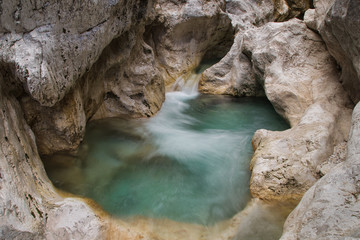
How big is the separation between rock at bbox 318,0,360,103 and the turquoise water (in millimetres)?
1789

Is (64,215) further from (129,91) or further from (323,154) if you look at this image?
(129,91)

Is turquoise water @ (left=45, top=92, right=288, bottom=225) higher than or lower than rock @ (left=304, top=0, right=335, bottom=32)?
lower

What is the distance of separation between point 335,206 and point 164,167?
2.61 meters

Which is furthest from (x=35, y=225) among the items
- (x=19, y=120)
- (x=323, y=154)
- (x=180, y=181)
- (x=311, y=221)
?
(x=323, y=154)

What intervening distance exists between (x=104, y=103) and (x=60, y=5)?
2.86 metres

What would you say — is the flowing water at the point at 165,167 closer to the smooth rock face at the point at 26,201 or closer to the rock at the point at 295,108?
the rock at the point at 295,108

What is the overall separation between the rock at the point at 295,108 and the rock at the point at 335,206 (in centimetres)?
95

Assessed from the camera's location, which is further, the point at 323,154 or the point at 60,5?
the point at 323,154

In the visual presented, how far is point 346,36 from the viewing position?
11.6ft

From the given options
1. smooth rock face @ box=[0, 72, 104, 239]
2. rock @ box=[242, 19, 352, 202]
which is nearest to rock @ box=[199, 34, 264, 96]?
rock @ box=[242, 19, 352, 202]

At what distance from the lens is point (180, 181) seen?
3.85 m

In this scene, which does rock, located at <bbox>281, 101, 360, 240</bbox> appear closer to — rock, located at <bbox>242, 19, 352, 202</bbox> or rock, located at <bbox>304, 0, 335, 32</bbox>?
rock, located at <bbox>242, 19, 352, 202</bbox>

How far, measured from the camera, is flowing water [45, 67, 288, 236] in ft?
11.1

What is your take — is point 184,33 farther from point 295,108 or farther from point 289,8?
point 289,8
